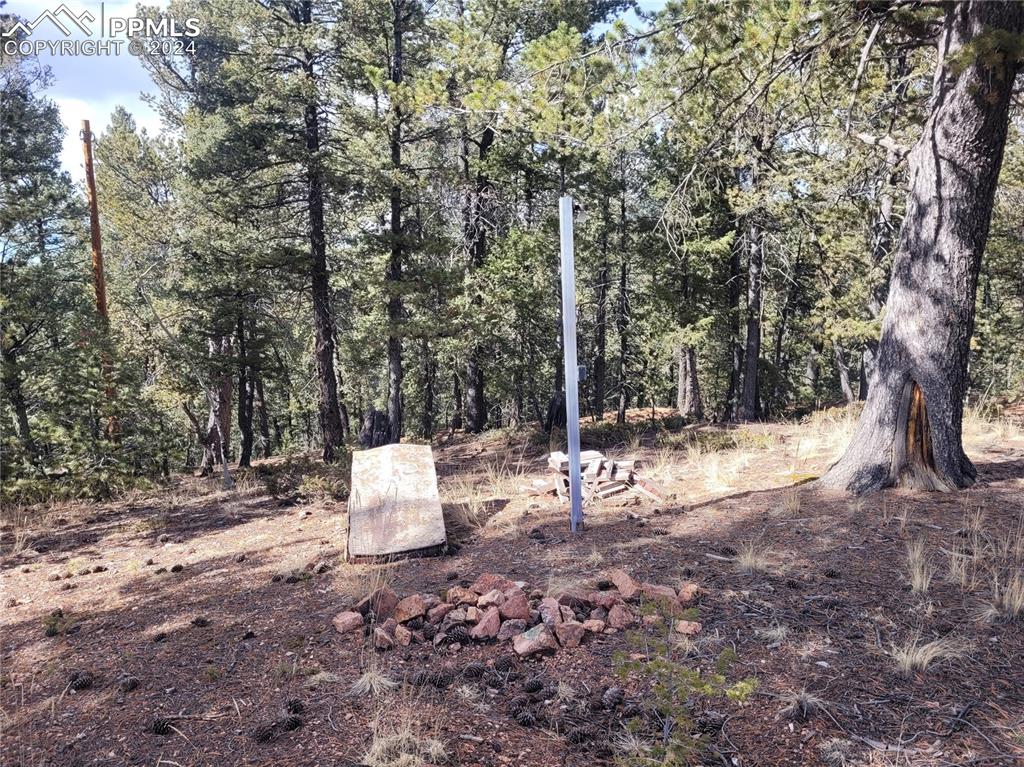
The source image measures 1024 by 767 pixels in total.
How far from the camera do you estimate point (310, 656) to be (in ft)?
11.2

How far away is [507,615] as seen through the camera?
11.7 ft

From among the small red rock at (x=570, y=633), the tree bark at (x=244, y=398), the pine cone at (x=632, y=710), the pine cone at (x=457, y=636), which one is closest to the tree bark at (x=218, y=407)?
the tree bark at (x=244, y=398)

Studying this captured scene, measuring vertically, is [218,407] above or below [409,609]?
above

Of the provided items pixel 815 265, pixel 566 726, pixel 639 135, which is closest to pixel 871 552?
pixel 566 726

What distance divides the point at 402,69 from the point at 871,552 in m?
12.9

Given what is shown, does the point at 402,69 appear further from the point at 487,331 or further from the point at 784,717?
the point at 784,717

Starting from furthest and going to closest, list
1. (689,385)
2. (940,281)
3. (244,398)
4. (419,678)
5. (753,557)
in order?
1. (689,385)
2. (244,398)
3. (940,281)
4. (753,557)
5. (419,678)

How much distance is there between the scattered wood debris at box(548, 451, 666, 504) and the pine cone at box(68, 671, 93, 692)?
182 inches

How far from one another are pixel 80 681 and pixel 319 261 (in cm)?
1025

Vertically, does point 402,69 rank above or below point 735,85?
above

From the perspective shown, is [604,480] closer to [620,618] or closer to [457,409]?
[620,618]

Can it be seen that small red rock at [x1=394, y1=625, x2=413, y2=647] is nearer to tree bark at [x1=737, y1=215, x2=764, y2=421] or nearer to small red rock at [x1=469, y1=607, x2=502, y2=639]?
small red rock at [x1=469, y1=607, x2=502, y2=639]

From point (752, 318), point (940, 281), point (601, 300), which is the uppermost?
point (601, 300)

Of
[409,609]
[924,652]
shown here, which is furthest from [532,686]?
[924,652]
